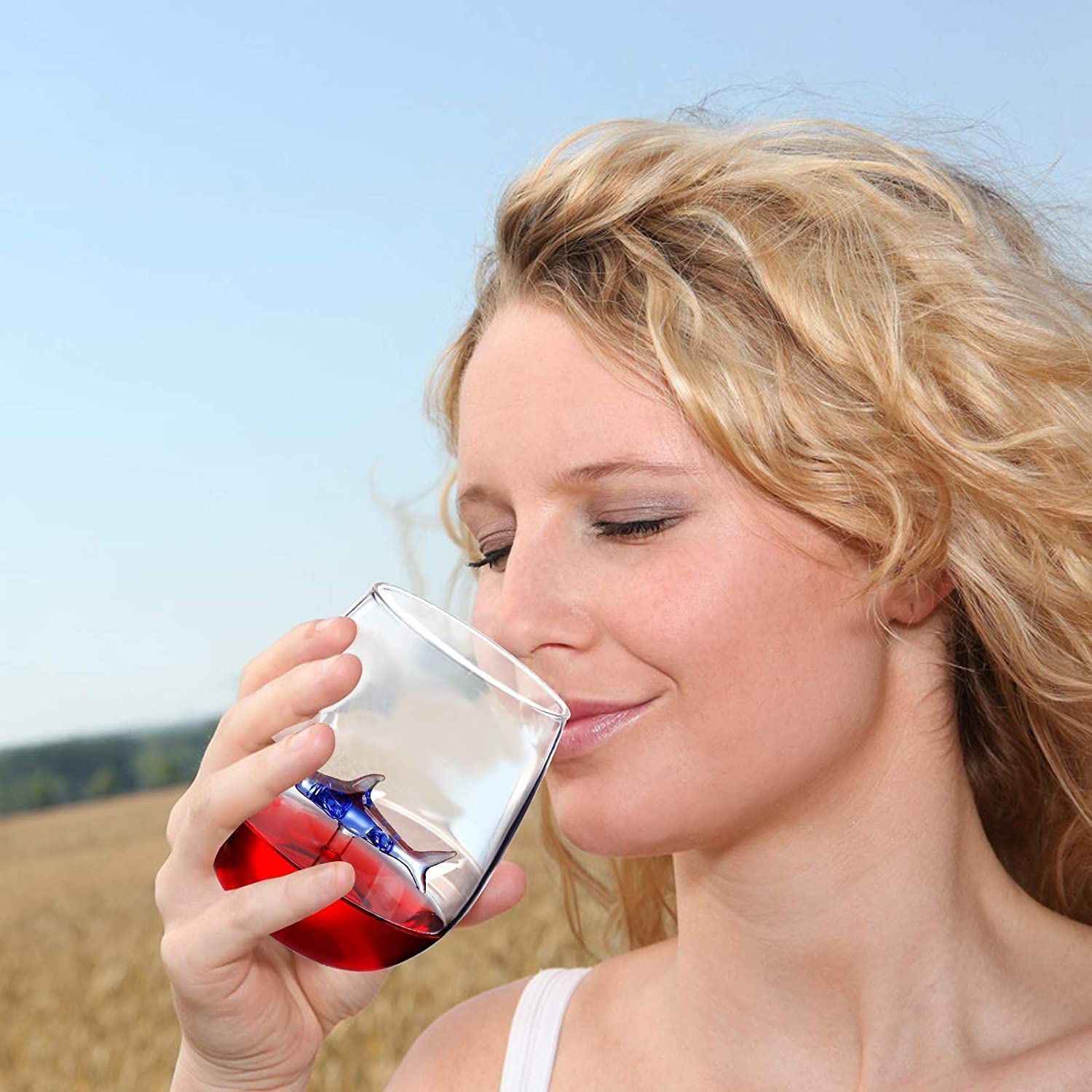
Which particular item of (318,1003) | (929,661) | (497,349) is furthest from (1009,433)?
(318,1003)

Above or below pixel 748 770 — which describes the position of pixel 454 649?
above

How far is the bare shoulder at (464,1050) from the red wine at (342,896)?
723mm

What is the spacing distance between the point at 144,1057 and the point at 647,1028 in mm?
4267

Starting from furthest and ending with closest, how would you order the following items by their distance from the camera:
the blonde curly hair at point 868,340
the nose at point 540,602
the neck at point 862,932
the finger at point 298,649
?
the neck at point 862,932 < the blonde curly hair at point 868,340 < the nose at point 540,602 < the finger at point 298,649

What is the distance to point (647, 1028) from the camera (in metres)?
2.36

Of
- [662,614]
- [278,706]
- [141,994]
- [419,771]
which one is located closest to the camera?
[419,771]

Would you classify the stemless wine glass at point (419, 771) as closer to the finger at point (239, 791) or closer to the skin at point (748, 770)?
the finger at point (239, 791)

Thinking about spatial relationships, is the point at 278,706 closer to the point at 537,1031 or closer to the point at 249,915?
the point at 249,915

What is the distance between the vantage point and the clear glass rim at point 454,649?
1499 millimetres

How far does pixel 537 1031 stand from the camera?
2410 millimetres

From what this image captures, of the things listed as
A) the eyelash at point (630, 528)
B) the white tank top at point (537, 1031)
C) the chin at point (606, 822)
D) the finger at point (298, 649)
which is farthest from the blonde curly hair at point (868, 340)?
the white tank top at point (537, 1031)

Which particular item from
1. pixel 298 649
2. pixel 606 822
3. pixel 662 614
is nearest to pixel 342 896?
pixel 298 649

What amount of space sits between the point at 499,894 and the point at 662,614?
46cm

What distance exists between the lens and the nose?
180 cm
